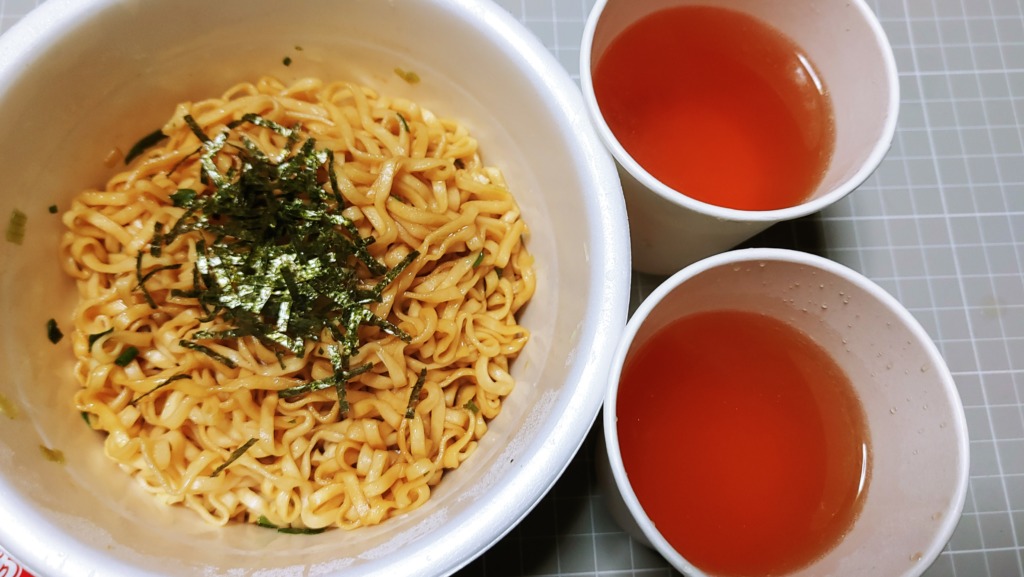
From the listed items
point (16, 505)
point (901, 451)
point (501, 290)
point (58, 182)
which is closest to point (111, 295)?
point (58, 182)

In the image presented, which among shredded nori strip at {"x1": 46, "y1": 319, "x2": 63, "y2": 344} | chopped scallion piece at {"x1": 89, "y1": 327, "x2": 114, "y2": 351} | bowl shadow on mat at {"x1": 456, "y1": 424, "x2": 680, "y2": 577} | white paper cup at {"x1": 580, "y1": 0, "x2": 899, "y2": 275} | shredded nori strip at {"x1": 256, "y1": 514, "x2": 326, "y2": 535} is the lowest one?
bowl shadow on mat at {"x1": 456, "y1": 424, "x2": 680, "y2": 577}

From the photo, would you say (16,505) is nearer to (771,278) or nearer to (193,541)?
(193,541)

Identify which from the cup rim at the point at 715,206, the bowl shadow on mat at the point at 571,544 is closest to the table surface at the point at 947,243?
the bowl shadow on mat at the point at 571,544

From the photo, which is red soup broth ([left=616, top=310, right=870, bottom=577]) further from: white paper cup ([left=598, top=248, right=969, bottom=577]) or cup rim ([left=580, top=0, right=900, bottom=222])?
cup rim ([left=580, top=0, right=900, bottom=222])

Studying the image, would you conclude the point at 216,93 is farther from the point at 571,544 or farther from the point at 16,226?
the point at 571,544

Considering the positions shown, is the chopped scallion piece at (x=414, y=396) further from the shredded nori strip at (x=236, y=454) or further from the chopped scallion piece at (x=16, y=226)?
the chopped scallion piece at (x=16, y=226)

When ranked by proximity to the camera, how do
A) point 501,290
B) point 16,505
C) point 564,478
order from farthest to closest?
point 564,478 → point 501,290 → point 16,505

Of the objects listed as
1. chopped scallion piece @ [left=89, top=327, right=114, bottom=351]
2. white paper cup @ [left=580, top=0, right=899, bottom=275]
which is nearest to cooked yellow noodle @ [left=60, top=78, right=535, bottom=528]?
chopped scallion piece @ [left=89, top=327, right=114, bottom=351]
